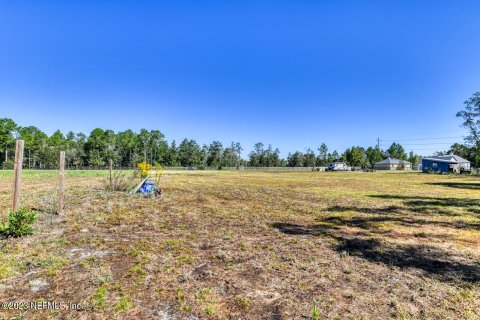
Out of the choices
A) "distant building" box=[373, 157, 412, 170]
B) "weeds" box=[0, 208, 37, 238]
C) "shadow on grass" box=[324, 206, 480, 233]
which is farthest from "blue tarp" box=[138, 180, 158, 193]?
"distant building" box=[373, 157, 412, 170]

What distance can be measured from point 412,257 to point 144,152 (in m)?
93.1

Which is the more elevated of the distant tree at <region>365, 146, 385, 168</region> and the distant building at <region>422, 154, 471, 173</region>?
the distant tree at <region>365, 146, 385, 168</region>

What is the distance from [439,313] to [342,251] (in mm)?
2132

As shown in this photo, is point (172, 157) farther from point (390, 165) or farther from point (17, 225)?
point (17, 225)

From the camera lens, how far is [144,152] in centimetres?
9006

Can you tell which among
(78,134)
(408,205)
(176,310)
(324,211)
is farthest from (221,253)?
(78,134)

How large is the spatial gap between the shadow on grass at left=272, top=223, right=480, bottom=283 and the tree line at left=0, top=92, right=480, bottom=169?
75.6 meters

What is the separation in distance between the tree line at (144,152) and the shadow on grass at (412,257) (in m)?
75.6

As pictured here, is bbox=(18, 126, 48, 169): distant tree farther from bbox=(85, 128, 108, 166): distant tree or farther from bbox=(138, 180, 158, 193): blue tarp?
bbox=(138, 180, 158, 193): blue tarp

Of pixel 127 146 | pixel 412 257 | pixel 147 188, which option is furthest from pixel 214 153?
pixel 412 257

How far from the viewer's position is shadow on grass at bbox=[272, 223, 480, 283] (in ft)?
12.9

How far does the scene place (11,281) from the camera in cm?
338

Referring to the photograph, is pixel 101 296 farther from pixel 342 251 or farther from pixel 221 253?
pixel 342 251

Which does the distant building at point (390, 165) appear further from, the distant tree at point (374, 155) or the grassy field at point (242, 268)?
the grassy field at point (242, 268)
